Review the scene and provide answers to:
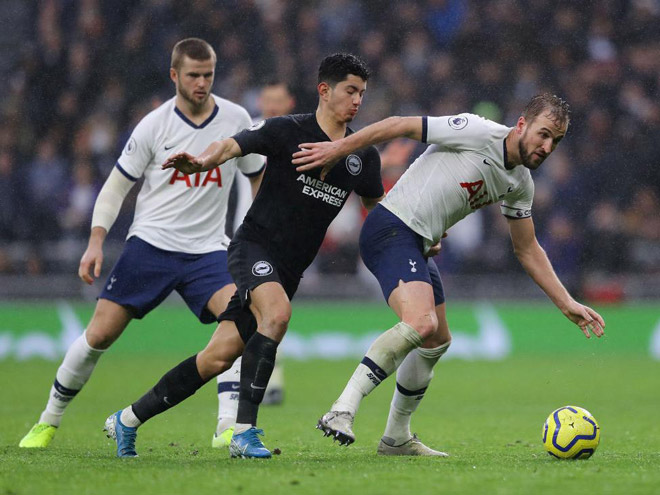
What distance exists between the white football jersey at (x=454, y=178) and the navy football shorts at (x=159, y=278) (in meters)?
1.46

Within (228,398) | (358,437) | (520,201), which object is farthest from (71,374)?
(520,201)

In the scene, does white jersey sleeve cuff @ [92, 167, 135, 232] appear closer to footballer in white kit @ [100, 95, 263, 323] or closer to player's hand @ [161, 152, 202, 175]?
footballer in white kit @ [100, 95, 263, 323]

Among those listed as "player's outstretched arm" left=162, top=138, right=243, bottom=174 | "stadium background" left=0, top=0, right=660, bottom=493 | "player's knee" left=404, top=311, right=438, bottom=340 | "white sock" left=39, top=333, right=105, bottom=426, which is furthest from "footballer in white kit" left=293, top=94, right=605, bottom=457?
"stadium background" left=0, top=0, right=660, bottom=493

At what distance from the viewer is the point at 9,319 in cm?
1414

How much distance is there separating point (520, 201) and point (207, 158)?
189 centimetres

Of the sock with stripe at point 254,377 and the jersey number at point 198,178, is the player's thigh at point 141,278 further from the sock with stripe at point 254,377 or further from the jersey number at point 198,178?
the sock with stripe at point 254,377

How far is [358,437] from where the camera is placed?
7672 millimetres

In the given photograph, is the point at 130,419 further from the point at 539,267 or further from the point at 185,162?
the point at 539,267

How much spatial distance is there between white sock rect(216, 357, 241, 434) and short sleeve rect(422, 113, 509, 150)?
2.20 meters

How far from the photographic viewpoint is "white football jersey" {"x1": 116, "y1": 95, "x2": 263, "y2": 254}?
7.17 metres

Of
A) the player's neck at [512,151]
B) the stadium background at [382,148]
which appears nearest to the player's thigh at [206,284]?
the player's neck at [512,151]

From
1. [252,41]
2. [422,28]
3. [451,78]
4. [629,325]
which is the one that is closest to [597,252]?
[629,325]

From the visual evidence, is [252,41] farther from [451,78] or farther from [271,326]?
[271,326]

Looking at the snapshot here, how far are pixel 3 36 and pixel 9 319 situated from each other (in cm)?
690
